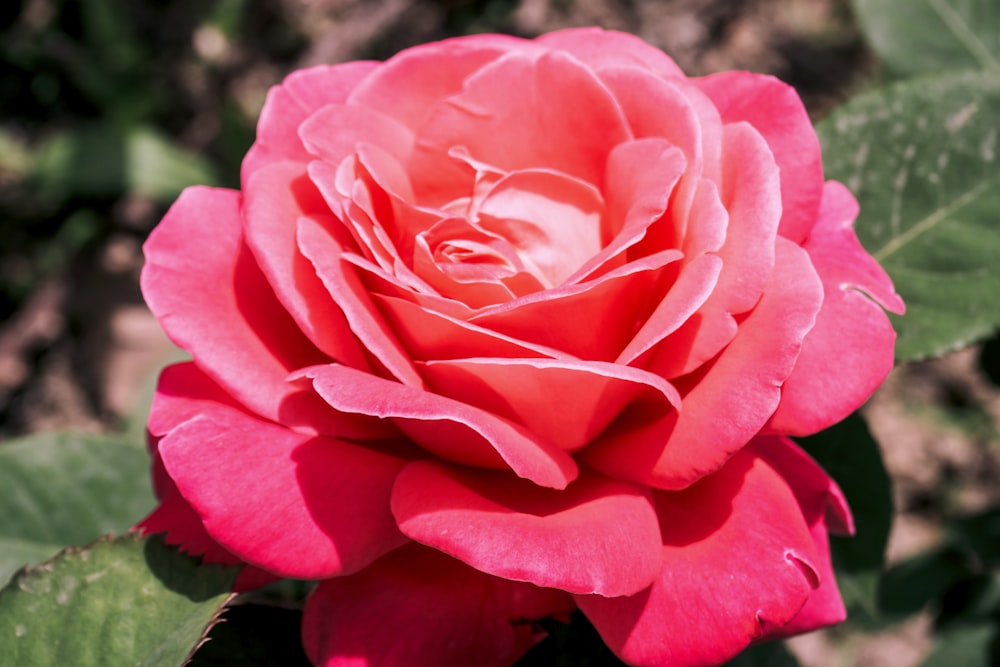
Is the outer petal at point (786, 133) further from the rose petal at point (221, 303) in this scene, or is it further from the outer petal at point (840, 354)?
the rose petal at point (221, 303)

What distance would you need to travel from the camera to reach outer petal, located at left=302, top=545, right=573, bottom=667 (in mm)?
566

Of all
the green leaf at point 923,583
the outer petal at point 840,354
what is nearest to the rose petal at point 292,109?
the outer petal at point 840,354

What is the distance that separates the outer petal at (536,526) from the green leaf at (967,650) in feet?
2.45

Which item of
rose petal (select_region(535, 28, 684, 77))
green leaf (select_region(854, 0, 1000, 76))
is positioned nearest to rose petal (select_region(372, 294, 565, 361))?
rose petal (select_region(535, 28, 684, 77))

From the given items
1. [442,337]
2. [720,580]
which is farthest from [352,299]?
[720,580]

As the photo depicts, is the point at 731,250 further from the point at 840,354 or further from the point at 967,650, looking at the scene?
the point at 967,650

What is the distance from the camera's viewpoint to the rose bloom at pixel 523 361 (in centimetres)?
53

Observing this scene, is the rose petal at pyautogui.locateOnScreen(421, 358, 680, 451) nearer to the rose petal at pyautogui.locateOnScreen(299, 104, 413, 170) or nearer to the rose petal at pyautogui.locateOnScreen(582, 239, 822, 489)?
the rose petal at pyautogui.locateOnScreen(582, 239, 822, 489)

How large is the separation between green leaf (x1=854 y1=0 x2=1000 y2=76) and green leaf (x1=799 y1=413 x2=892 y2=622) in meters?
0.45

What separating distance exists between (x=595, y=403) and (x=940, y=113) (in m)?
0.46

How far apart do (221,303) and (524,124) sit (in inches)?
9.6

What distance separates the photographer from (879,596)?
1371 mm

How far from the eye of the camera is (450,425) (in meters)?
0.54

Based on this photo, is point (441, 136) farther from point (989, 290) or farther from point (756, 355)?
point (989, 290)
